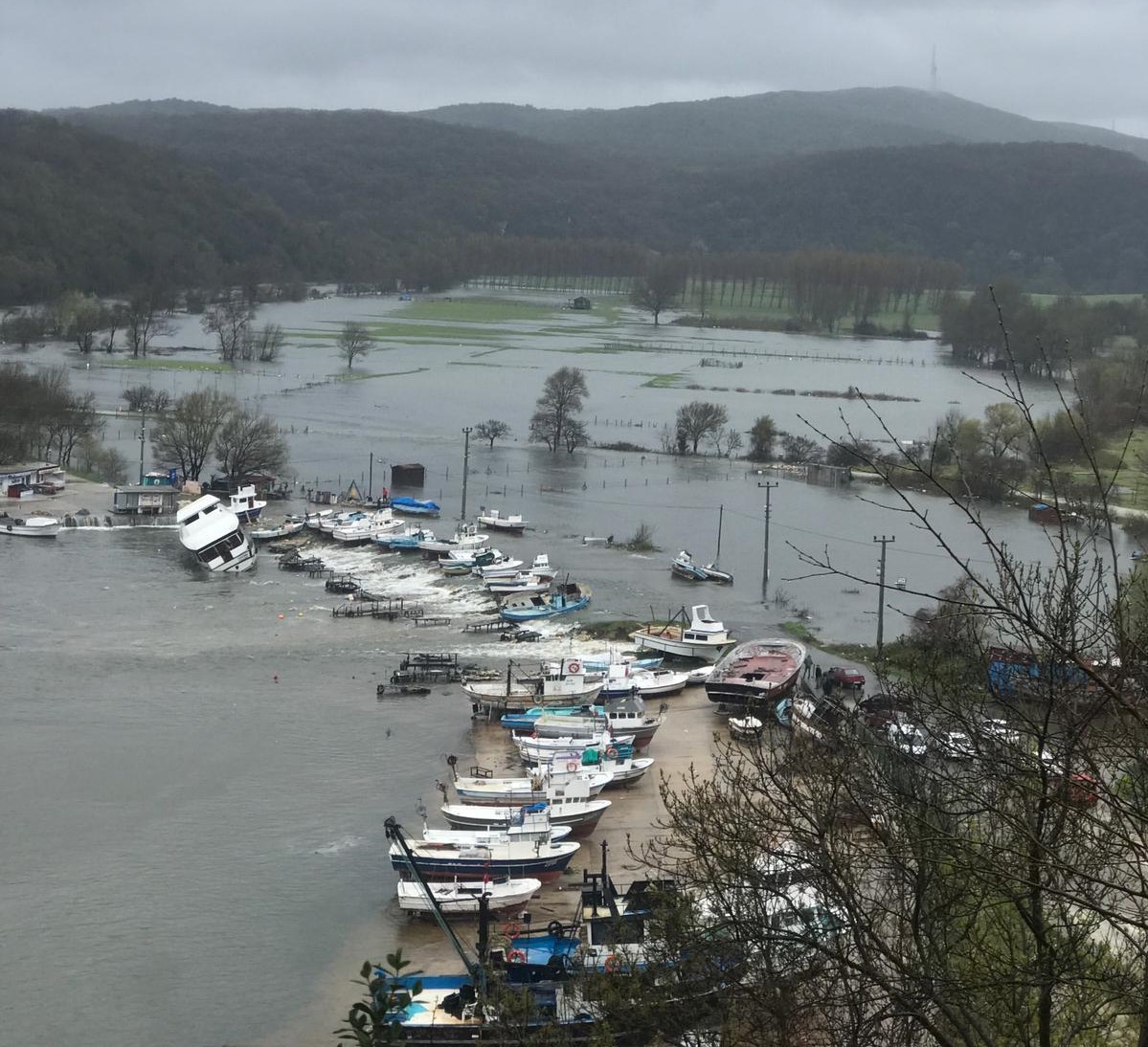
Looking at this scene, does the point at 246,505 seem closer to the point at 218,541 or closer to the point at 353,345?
the point at 218,541

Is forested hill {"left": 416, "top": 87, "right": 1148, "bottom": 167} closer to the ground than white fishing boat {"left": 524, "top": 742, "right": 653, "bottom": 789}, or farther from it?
farther from it

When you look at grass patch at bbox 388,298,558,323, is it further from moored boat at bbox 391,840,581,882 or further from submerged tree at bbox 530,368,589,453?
moored boat at bbox 391,840,581,882

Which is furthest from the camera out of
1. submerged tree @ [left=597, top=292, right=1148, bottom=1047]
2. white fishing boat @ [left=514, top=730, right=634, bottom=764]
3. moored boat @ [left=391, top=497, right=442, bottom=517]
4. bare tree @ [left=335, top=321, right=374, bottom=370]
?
bare tree @ [left=335, top=321, right=374, bottom=370]

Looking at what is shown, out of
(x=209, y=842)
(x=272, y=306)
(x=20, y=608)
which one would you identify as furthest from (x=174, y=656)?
(x=272, y=306)

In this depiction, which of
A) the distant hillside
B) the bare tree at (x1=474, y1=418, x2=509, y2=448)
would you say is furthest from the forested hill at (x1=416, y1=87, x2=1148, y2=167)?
the bare tree at (x1=474, y1=418, x2=509, y2=448)

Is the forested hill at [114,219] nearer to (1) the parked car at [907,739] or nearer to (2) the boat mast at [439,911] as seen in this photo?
(2) the boat mast at [439,911]

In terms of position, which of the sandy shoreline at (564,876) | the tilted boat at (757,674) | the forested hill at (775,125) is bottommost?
the sandy shoreline at (564,876)

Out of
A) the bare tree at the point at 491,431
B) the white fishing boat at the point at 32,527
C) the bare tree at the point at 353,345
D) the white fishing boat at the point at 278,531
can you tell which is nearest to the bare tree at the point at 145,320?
the bare tree at the point at 353,345
